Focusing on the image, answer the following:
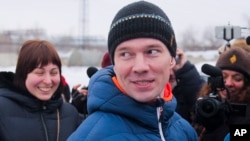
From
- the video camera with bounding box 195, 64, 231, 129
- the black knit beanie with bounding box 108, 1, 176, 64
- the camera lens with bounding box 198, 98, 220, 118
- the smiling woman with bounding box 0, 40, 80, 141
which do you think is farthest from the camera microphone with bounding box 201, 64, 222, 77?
the smiling woman with bounding box 0, 40, 80, 141

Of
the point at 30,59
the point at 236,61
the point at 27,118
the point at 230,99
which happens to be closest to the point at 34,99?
the point at 27,118

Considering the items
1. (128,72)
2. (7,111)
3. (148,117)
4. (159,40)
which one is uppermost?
(159,40)

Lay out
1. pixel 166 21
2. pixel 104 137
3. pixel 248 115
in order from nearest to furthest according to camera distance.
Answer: pixel 104 137, pixel 166 21, pixel 248 115

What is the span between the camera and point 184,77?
353 centimetres

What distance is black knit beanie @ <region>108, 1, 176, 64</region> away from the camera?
1.68 meters

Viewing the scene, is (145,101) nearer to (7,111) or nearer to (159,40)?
(159,40)

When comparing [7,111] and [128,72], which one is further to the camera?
[7,111]

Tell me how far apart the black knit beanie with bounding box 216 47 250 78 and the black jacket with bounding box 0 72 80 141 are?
1124mm

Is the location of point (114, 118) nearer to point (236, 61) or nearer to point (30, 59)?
point (30, 59)

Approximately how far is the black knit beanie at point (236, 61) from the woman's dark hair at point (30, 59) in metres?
1.14

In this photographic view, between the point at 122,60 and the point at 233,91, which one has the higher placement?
the point at 122,60

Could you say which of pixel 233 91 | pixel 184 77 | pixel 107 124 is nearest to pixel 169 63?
pixel 107 124

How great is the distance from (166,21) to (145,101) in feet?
1.15

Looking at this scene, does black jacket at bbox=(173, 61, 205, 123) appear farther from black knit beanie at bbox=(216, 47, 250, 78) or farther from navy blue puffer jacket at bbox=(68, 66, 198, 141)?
navy blue puffer jacket at bbox=(68, 66, 198, 141)
